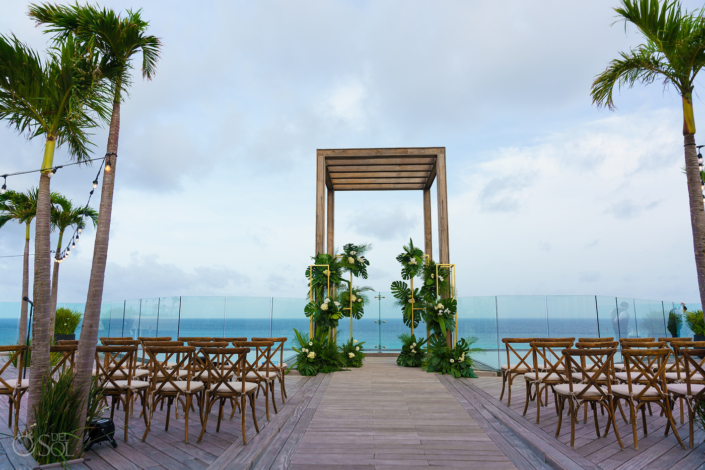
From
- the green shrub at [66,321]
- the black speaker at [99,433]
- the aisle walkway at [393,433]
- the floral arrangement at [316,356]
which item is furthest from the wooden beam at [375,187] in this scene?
the green shrub at [66,321]

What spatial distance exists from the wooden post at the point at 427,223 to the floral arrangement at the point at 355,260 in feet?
5.86

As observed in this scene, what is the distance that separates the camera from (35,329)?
3.09 meters

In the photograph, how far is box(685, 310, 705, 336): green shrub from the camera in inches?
378

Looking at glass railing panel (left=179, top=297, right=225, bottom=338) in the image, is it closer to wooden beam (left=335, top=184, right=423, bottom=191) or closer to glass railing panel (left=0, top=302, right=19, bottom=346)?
wooden beam (left=335, top=184, right=423, bottom=191)

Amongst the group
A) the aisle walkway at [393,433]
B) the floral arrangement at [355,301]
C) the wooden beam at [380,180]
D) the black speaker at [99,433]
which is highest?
the wooden beam at [380,180]

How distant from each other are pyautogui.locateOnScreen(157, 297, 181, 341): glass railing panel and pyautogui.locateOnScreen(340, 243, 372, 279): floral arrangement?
13.9ft

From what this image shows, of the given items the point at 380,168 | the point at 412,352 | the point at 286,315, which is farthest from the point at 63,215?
the point at 412,352

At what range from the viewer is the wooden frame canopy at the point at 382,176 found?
8.91 m

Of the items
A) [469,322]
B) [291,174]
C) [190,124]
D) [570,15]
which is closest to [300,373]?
[469,322]

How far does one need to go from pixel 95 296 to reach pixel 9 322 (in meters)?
12.4

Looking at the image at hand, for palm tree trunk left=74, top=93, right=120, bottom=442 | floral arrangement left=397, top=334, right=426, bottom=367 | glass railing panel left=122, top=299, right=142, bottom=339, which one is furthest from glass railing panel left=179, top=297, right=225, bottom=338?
palm tree trunk left=74, top=93, right=120, bottom=442

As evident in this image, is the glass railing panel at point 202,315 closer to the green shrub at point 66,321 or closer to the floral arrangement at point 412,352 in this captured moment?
the green shrub at point 66,321

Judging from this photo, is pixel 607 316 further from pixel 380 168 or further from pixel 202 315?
pixel 202 315

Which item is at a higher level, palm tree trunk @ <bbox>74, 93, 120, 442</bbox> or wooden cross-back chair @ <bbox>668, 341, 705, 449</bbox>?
palm tree trunk @ <bbox>74, 93, 120, 442</bbox>
